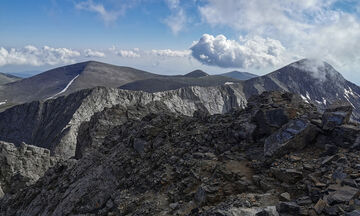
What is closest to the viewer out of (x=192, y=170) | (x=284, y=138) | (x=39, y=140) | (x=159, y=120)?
(x=284, y=138)

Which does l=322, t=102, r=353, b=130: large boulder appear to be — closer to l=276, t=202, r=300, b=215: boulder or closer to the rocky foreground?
the rocky foreground

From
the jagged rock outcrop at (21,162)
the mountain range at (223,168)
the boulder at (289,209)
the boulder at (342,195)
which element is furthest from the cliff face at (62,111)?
the boulder at (342,195)

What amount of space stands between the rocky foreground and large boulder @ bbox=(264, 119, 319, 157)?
56 mm

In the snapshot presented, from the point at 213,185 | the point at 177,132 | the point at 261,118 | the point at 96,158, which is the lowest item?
the point at 96,158

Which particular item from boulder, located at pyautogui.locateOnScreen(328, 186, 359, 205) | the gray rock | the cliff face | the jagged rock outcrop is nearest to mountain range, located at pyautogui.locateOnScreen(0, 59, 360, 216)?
boulder, located at pyautogui.locateOnScreen(328, 186, 359, 205)

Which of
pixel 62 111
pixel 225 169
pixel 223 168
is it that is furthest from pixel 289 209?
pixel 62 111

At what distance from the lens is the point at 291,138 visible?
16.1 metres

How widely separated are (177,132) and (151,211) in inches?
355

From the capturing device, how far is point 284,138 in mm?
16344

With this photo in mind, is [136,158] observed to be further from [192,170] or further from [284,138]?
[284,138]

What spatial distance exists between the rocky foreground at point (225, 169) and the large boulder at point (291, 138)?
0.18 ft

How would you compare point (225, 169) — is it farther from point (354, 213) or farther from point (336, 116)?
point (354, 213)

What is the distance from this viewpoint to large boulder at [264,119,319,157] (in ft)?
52.5

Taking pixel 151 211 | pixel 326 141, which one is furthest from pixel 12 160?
pixel 326 141
